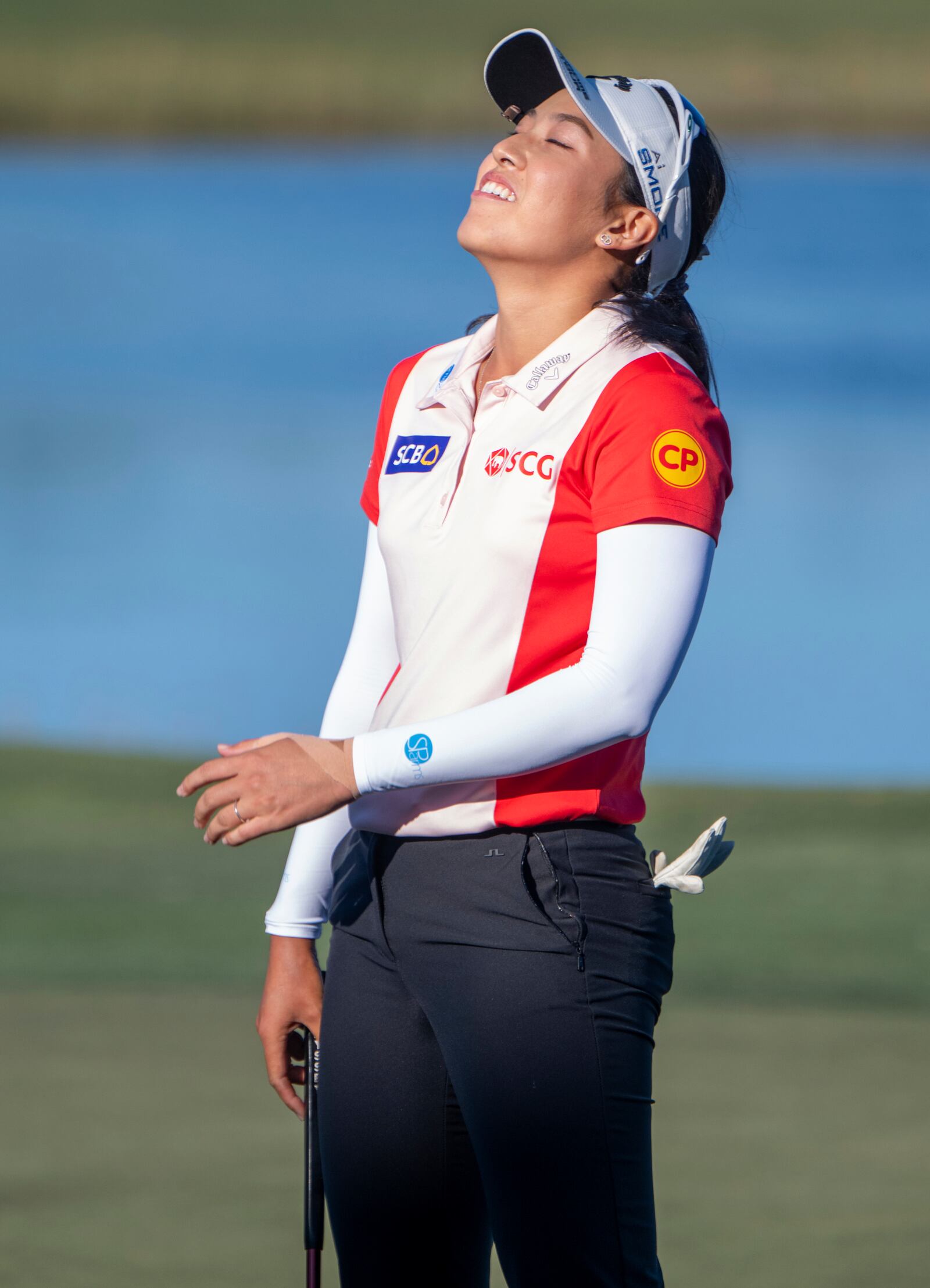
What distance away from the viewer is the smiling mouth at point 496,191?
148cm

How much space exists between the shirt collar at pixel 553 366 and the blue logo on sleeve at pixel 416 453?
0.11ft

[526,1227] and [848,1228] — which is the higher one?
[526,1227]

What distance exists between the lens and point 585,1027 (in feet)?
4.47

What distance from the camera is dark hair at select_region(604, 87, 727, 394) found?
147cm

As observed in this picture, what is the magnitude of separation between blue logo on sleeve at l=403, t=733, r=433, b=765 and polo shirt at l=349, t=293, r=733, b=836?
0.04 meters

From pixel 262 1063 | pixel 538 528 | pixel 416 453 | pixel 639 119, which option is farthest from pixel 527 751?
pixel 262 1063

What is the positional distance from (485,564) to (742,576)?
749 centimetres

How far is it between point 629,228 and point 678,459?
27 cm

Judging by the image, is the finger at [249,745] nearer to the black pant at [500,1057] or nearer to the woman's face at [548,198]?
the black pant at [500,1057]

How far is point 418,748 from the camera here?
133 centimetres

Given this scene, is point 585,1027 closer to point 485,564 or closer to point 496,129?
point 485,564

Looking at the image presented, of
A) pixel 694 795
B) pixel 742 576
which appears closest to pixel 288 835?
pixel 694 795

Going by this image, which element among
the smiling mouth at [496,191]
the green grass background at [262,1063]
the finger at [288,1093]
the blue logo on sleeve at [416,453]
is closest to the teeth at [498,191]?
the smiling mouth at [496,191]

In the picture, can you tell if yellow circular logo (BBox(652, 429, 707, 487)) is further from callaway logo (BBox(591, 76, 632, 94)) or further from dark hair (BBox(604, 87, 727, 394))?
callaway logo (BBox(591, 76, 632, 94))
